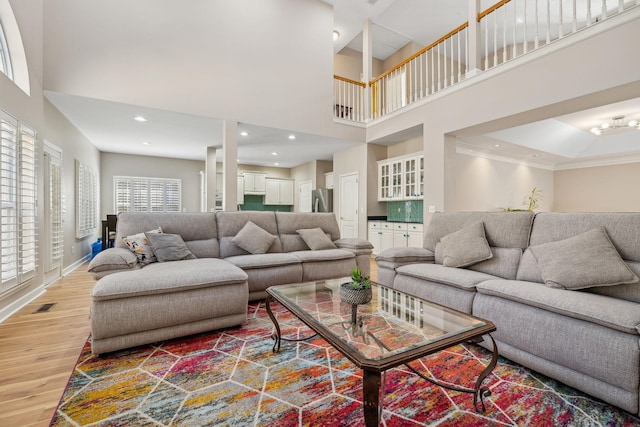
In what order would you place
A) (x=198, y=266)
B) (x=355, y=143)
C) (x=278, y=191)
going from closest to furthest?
(x=198, y=266), (x=355, y=143), (x=278, y=191)

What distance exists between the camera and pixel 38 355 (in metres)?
1.96

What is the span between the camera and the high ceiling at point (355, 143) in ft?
15.8

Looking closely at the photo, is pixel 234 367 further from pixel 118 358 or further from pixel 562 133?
pixel 562 133

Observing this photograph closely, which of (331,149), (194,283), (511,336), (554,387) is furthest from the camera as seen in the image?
(331,149)

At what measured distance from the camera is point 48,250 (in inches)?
152

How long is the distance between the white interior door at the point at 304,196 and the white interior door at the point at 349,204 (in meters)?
1.74

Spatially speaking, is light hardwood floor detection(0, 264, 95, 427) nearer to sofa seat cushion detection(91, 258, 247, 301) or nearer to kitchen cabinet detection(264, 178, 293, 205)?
sofa seat cushion detection(91, 258, 247, 301)

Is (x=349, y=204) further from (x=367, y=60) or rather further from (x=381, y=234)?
(x=367, y=60)

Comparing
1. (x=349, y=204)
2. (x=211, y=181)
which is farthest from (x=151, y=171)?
(x=349, y=204)

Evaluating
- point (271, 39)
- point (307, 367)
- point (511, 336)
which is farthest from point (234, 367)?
point (271, 39)

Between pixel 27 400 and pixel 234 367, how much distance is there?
3.45ft

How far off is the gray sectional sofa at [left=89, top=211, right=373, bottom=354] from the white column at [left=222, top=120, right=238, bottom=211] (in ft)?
5.02

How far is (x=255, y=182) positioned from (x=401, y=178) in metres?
4.77

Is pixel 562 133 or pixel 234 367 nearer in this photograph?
pixel 234 367
